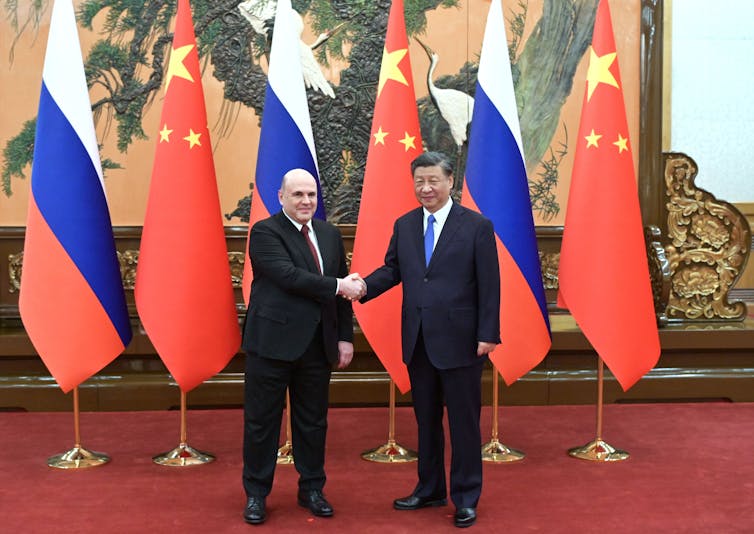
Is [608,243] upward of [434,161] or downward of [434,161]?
downward

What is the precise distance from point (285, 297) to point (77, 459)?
1670 mm

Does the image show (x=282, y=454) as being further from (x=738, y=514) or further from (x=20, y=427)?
(x=738, y=514)

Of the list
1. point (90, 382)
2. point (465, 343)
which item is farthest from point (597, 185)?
point (90, 382)

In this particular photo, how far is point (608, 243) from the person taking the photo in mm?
4254

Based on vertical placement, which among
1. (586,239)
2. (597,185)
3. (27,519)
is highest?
(597,185)

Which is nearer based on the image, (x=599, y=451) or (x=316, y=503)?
(x=316, y=503)

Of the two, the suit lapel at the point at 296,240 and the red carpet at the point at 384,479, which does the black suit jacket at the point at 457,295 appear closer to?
the suit lapel at the point at 296,240

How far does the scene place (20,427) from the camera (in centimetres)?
493

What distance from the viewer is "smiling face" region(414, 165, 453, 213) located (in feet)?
11.1

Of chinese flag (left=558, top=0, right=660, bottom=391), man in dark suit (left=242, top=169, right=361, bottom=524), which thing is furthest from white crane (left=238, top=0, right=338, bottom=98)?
man in dark suit (left=242, top=169, right=361, bottom=524)

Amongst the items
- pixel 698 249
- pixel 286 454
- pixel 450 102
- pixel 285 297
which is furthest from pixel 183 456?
pixel 698 249

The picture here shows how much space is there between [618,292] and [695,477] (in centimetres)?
97

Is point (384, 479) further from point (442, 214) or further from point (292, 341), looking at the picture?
point (442, 214)

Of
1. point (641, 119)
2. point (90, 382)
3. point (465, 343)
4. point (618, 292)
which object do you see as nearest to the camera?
point (465, 343)
